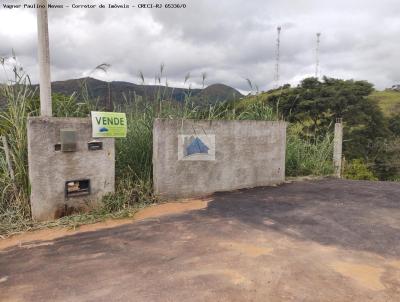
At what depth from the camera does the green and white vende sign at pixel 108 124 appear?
15.3 ft

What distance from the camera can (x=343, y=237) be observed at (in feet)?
12.0

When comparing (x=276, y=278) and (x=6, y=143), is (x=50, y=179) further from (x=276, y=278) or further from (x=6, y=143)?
(x=276, y=278)

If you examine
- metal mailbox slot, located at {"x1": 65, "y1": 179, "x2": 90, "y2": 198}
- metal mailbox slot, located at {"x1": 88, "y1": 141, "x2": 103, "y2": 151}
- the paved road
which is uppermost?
metal mailbox slot, located at {"x1": 88, "y1": 141, "x2": 103, "y2": 151}

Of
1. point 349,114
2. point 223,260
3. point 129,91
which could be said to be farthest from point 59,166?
point 349,114

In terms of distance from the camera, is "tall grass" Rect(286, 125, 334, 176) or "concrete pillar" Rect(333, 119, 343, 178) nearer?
"tall grass" Rect(286, 125, 334, 176)

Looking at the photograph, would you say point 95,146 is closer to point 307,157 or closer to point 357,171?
point 307,157

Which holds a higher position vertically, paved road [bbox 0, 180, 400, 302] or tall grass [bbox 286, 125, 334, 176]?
tall grass [bbox 286, 125, 334, 176]

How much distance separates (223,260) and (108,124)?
274 cm

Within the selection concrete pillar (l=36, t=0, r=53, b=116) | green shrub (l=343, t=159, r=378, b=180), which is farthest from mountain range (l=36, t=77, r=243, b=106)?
green shrub (l=343, t=159, r=378, b=180)

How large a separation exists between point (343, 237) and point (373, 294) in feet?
4.14

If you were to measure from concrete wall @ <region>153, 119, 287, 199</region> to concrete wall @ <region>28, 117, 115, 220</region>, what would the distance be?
88 cm

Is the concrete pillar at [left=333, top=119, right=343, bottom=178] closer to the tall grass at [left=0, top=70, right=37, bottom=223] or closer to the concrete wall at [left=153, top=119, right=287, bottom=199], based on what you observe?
the concrete wall at [left=153, top=119, right=287, bottom=199]

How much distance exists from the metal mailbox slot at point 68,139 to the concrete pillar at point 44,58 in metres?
0.36

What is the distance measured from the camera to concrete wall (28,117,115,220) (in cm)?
422
